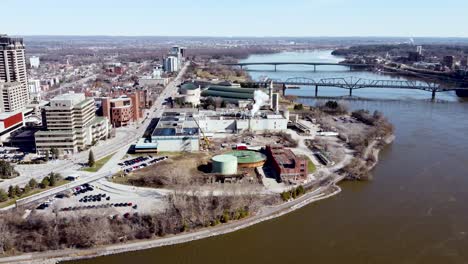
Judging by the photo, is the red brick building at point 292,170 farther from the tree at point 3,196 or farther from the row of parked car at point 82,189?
the tree at point 3,196

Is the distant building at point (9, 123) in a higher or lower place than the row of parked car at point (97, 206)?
higher

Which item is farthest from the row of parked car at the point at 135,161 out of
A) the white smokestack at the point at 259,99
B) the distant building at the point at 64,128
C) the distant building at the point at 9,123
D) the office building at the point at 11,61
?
the office building at the point at 11,61

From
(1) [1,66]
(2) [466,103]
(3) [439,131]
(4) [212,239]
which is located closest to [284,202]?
(4) [212,239]

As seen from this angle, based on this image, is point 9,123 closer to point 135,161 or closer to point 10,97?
point 10,97

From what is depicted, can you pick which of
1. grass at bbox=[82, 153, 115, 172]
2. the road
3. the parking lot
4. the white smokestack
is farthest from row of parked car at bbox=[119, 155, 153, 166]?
the white smokestack

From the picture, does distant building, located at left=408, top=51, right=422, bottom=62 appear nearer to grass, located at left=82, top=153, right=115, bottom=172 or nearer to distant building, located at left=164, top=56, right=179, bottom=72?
distant building, located at left=164, top=56, right=179, bottom=72

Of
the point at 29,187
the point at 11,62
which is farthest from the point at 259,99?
the point at 11,62

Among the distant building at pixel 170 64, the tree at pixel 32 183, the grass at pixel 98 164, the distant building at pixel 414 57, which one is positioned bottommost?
the grass at pixel 98 164
